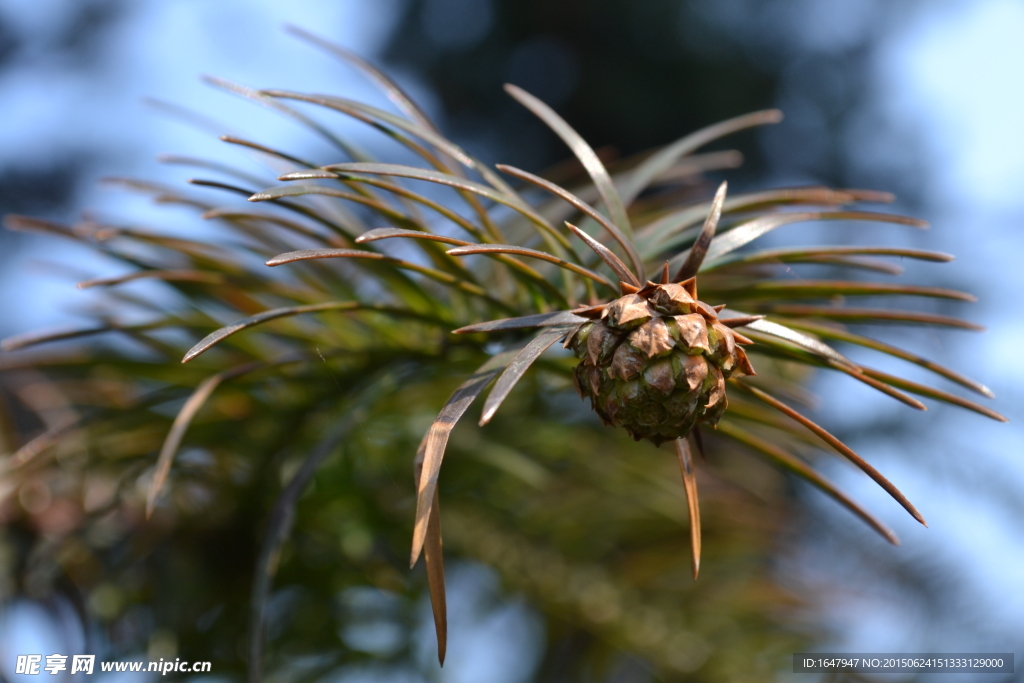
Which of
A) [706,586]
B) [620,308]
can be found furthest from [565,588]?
[620,308]

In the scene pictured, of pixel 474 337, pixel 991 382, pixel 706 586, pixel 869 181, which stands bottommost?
pixel 706 586

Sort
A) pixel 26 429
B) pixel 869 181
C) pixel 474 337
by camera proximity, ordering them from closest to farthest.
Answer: pixel 474 337 < pixel 26 429 < pixel 869 181

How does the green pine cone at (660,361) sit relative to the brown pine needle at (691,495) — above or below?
above

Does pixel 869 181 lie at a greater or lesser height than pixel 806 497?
greater

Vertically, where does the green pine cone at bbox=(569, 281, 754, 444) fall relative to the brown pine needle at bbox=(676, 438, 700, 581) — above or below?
above

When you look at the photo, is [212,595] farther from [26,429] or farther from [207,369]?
[26,429]

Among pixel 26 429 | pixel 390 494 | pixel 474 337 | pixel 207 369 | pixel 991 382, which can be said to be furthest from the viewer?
pixel 991 382

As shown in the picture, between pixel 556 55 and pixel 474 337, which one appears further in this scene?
pixel 556 55
